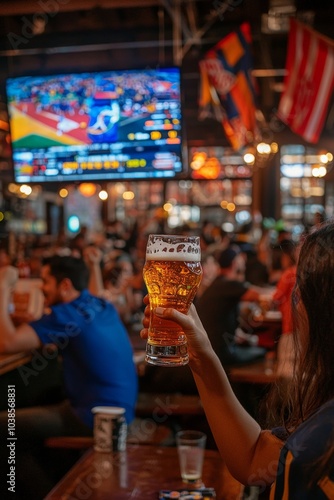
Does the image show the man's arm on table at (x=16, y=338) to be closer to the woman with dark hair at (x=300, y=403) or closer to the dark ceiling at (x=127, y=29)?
the woman with dark hair at (x=300, y=403)

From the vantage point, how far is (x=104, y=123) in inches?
135

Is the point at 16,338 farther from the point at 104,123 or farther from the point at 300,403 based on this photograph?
the point at 300,403

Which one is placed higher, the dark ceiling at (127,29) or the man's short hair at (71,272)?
the dark ceiling at (127,29)

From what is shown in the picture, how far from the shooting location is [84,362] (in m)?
3.24

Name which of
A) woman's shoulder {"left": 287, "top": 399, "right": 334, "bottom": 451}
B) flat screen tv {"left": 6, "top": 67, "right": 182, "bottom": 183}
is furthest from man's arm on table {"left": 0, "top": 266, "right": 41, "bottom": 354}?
woman's shoulder {"left": 287, "top": 399, "right": 334, "bottom": 451}

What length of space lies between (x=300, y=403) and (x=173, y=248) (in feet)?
→ 1.40

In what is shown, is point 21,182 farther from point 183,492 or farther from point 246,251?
point 246,251

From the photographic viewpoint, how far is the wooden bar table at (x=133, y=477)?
6.43 feet

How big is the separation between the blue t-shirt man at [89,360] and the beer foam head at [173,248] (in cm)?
186

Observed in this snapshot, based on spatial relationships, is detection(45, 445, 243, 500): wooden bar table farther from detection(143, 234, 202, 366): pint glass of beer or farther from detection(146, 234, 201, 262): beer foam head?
detection(146, 234, 201, 262): beer foam head

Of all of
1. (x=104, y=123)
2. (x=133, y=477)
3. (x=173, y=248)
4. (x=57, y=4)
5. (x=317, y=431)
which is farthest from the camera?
(x=57, y=4)

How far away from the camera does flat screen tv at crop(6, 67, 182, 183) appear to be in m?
3.41

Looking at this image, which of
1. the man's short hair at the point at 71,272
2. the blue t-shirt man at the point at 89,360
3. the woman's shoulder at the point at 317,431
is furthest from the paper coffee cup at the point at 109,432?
the woman's shoulder at the point at 317,431

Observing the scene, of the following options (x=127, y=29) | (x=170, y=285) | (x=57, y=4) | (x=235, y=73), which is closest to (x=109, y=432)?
(x=170, y=285)
